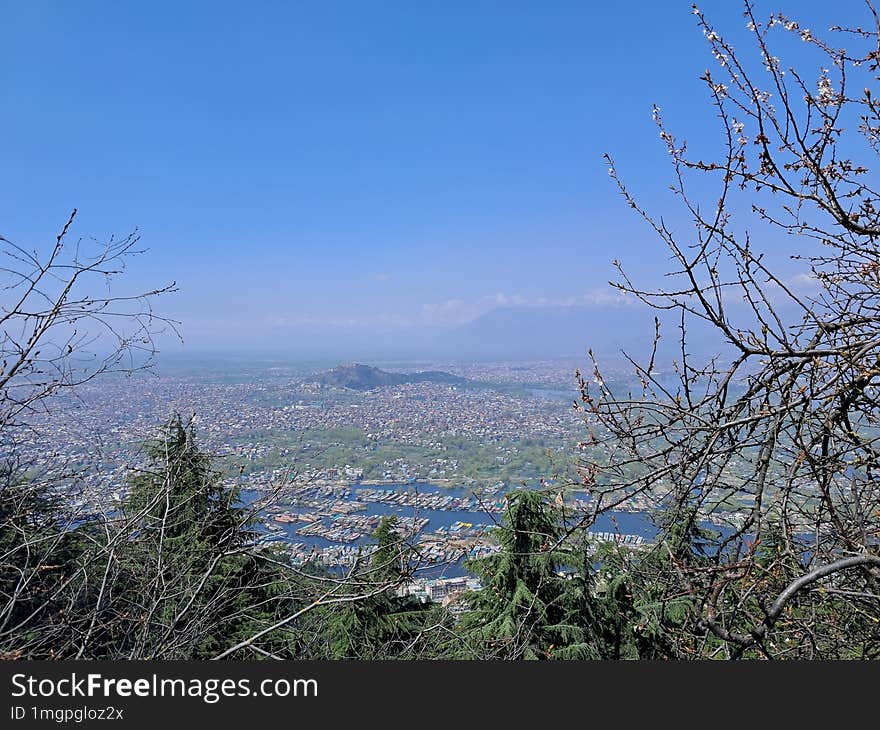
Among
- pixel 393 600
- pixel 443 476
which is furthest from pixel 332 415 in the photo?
pixel 393 600

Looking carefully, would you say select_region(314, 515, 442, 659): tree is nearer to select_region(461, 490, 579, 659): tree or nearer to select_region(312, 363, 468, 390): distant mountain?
select_region(461, 490, 579, 659): tree

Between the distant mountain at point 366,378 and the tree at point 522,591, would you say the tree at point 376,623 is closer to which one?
the tree at point 522,591

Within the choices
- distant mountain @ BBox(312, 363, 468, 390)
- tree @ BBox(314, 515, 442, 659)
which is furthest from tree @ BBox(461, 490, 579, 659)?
distant mountain @ BBox(312, 363, 468, 390)

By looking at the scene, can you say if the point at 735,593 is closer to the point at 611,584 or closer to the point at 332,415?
the point at 611,584

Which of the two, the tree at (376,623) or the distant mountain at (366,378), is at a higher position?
the distant mountain at (366,378)

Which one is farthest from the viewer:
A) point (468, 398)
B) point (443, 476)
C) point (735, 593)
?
point (468, 398)

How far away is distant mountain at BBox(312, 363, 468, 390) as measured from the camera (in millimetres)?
47781

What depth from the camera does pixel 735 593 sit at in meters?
2.43

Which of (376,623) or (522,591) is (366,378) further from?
(522,591)

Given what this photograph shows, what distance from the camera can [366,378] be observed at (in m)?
51.5

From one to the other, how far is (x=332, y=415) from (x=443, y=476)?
14649mm

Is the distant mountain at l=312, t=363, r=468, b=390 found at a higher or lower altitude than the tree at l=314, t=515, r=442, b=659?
higher

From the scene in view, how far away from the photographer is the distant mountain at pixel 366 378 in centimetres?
4778

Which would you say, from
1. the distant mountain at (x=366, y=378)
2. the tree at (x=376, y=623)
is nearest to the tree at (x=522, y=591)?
the tree at (x=376, y=623)
